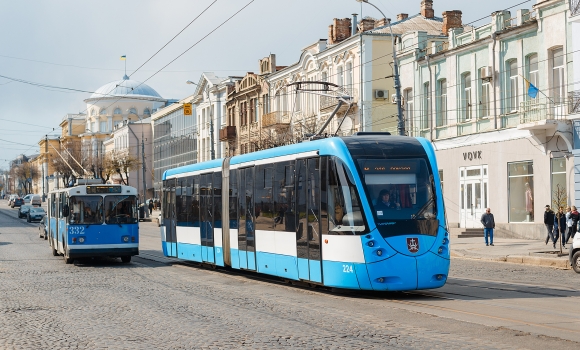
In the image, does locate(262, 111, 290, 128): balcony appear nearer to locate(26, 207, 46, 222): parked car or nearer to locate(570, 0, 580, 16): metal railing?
locate(26, 207, 46, 222): parked car

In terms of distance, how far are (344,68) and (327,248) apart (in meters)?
35.8

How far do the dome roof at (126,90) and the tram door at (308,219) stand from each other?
11823cm

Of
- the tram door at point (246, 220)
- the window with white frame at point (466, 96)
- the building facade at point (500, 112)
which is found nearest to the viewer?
the tram door at point (246, 220)

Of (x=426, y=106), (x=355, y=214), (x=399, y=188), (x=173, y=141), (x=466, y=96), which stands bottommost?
(x=355, y=214)

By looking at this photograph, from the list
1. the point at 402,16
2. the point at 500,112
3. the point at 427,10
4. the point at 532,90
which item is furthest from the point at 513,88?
the point at 402,16

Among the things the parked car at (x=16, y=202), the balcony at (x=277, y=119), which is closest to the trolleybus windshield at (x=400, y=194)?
the balcony at (x=277, y=119)

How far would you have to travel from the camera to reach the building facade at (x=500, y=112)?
33000mm

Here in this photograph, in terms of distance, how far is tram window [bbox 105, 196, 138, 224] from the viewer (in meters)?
26.2

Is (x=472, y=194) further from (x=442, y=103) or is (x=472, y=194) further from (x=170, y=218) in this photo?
(x=170, y=218)

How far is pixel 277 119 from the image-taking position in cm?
5912

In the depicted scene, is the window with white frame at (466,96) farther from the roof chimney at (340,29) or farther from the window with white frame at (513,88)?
the roof chimney at (340,29)

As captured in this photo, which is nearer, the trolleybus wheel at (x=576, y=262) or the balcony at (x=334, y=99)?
the trolleybus wheel at (x=576, y=262)

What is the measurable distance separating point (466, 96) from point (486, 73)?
2.41m

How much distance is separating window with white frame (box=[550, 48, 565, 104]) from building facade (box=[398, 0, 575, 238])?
37 mm
